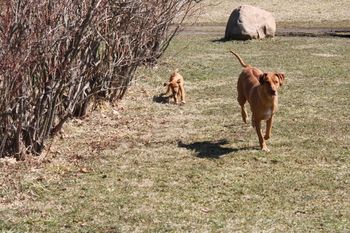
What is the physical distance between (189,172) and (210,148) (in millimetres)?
1133

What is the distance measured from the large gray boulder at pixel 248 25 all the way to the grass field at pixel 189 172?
8.96 m

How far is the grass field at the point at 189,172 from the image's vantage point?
19.8ft

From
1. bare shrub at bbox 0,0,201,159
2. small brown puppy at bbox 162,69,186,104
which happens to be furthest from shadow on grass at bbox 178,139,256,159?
small brown puppy at bbox 162,69,186,104

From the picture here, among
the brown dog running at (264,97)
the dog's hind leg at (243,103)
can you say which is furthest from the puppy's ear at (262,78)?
the dog's hind leg at (243,103)

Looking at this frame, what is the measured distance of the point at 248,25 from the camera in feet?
69.8

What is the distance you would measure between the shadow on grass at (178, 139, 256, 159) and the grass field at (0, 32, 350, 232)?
1cm

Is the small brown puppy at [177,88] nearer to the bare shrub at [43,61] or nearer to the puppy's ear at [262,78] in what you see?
the bare shrub at [43,61]

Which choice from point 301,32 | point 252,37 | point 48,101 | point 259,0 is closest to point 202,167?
point 48,101

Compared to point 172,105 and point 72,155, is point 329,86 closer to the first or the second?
point 172,105

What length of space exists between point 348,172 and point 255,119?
4.83ft

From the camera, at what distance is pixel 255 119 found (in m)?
8.32

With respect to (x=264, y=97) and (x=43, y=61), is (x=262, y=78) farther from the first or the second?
(x=43, y=61)

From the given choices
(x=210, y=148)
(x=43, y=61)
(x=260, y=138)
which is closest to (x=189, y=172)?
(x=210, y=148)

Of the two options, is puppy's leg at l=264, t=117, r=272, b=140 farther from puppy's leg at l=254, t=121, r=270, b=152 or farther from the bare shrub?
the bare shrub
